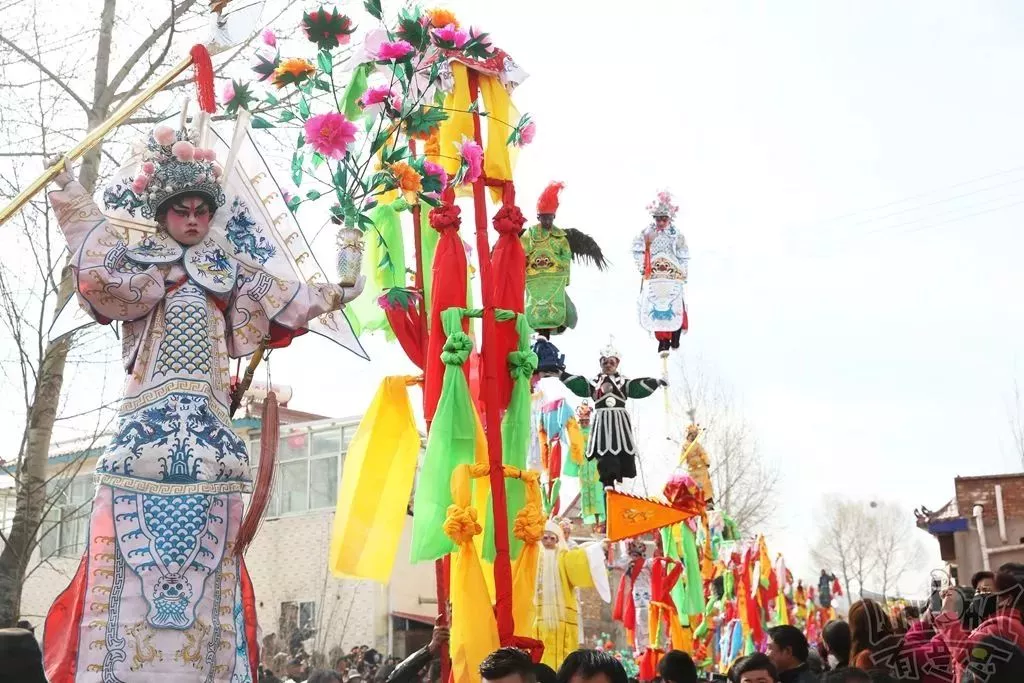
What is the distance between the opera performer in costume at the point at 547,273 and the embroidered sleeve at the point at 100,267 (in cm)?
417

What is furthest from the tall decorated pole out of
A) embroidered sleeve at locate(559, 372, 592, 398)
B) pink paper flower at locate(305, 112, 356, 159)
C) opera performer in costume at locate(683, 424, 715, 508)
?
opera performer in costume at locate(683, 424, 715, 508)

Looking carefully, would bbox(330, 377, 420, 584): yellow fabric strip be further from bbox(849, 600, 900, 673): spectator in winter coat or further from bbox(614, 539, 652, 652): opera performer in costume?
bbox(614, 539, 652, 652): opera performer in costume

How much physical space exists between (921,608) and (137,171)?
421 centimetres

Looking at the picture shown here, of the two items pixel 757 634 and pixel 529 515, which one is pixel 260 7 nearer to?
pixel 529 515

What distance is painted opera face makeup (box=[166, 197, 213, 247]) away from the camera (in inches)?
193

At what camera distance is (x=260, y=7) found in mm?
5461

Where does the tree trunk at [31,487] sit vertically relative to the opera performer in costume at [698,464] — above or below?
below

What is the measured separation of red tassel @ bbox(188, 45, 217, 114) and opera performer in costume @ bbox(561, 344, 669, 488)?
5.68 meters

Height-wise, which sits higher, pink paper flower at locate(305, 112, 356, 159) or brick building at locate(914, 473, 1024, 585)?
pink paper flower at locate(305, 112, 356, 159)

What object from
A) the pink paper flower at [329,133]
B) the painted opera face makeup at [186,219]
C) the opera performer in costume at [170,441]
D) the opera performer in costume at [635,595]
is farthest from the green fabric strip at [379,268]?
the opera performer in costume at [635,595]

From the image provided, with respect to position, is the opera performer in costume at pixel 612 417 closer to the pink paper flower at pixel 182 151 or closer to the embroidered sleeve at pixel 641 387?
the embroidered sleeve at pixel 641 387

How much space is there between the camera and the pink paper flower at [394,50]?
6313mm

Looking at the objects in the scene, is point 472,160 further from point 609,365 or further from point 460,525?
point 609,365

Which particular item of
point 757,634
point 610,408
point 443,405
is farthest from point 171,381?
point 757,634
